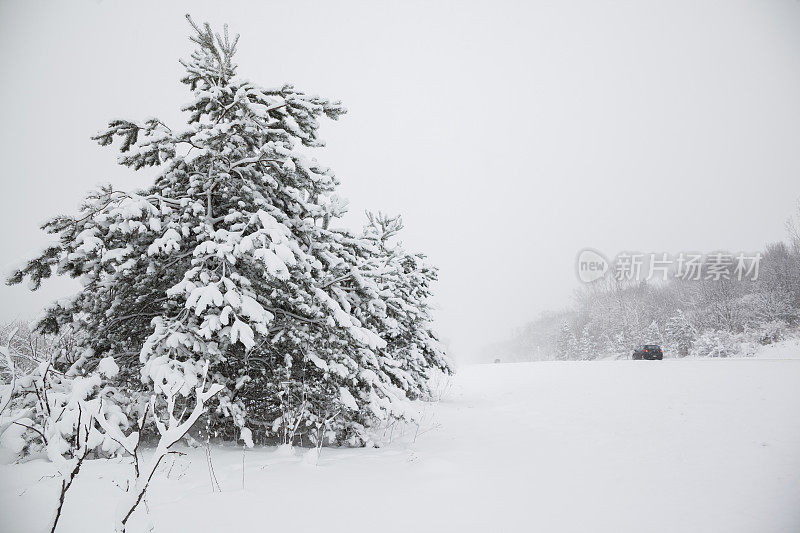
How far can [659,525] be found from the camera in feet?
12.5

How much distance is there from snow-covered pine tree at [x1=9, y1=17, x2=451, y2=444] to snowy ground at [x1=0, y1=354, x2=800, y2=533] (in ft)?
2.86

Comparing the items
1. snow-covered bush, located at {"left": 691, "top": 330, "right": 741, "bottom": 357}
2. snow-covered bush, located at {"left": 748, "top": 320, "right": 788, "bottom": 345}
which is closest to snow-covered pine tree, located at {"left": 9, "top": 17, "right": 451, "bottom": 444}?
snow-covered bush, located at {"left": 691, "top": 330, "right": 741, "bottom": 357}

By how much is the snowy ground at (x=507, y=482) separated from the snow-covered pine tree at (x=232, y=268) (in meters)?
0.87

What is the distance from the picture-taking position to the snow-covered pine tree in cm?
463

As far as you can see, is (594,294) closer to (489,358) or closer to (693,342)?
(693,342)

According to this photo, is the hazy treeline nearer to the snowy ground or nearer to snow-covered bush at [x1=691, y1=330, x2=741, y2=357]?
snow-covered bush at [x1=691, y1=330, x2=741, y2=357]

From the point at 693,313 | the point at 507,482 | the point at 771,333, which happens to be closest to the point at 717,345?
the point at 771,333

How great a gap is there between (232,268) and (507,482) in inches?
183

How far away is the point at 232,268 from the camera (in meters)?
4.96

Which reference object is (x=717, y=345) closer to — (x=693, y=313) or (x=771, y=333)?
(x=771, y=333)

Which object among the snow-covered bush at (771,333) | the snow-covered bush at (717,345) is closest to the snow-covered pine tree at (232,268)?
the snow-covered bush at (717,345)

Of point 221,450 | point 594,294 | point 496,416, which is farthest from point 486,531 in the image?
point 594,294

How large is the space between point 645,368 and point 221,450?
54.1ft

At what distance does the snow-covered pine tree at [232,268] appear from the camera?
4.63m
